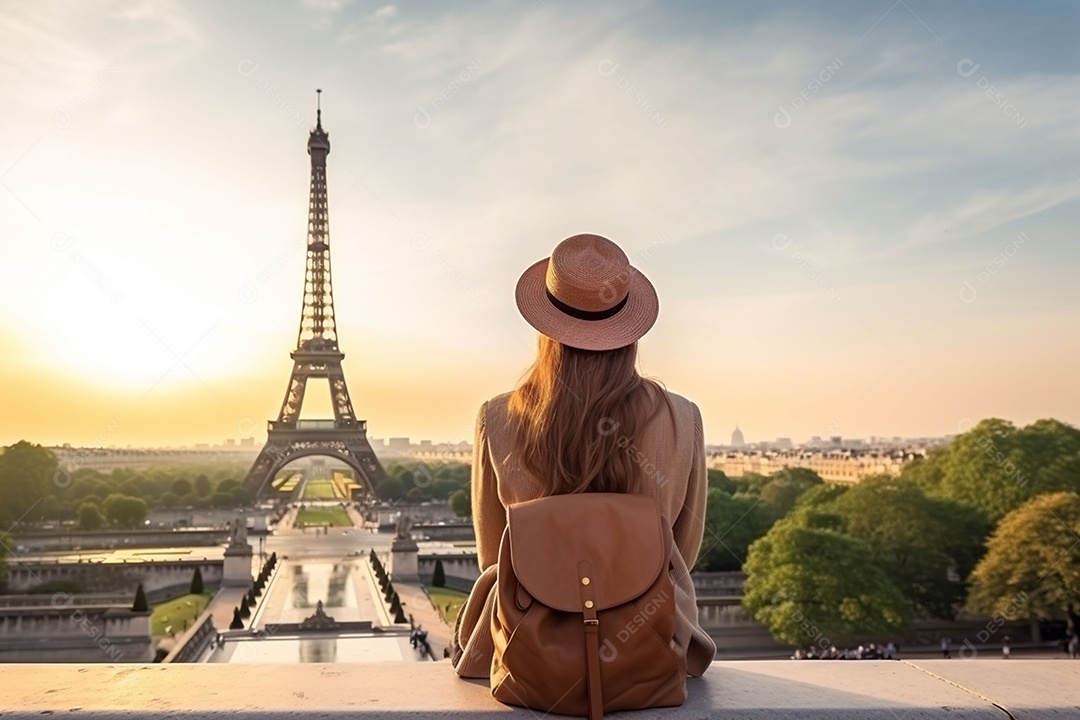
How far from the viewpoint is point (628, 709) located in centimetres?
239

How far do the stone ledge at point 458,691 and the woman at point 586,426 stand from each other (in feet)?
0.62

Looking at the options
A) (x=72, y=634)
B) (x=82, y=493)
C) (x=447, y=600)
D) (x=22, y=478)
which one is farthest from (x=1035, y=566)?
(x=82, y=493)

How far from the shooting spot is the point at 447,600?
2777 cm

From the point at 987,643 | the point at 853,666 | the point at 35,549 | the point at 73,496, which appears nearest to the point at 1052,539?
the point at 987,643

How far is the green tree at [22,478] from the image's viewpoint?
1431 inches

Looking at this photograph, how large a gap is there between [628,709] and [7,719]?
4.71 feet

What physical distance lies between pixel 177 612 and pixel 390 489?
94.6ft

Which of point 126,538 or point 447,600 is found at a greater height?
point 126,538

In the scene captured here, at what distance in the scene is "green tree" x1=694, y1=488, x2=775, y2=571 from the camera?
102 feet

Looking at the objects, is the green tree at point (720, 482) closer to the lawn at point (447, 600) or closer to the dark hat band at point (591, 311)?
the lawn at point (447, 600)

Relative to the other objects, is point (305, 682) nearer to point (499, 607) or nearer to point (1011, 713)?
point (499, 607)

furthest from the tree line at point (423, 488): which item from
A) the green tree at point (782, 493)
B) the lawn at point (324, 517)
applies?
the green tree at point (782, 493)

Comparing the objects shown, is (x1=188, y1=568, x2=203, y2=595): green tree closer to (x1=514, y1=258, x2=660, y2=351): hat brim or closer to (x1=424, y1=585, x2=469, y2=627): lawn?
(x1=424, y1=585, x2=469, y2=627): lawn

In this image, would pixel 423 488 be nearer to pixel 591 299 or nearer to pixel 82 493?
pixel 82 493
